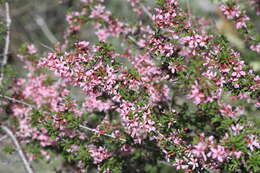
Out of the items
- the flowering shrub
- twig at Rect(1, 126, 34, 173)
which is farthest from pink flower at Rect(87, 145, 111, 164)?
twig at Rect(1, 126, 34, 173)

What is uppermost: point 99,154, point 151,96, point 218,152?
point 151,96

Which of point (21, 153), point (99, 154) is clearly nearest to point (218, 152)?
point (99, 154)

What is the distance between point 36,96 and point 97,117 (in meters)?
0.94

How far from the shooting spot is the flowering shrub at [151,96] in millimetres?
3150

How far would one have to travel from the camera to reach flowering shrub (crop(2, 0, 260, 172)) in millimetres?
3150

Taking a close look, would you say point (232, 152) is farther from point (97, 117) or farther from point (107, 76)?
point (97, 117)

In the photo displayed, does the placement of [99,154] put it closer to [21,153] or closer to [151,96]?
[151,96]

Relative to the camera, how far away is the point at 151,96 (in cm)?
386

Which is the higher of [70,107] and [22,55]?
[22,55]

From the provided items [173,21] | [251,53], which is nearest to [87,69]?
[173,21]

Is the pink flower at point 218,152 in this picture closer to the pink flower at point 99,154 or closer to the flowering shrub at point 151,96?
the flowering shrub at point 151,96

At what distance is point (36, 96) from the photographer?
5.01 metres

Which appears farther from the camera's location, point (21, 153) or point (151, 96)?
point (21, 153)

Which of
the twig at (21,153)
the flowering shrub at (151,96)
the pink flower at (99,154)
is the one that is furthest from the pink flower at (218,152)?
the twig at (21,153)
